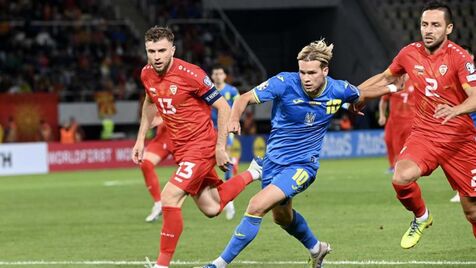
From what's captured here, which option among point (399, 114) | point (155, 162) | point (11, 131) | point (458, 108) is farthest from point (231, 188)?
point (11, 131)

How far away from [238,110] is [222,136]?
102 cm

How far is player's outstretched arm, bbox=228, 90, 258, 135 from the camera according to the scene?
8867 millimetres

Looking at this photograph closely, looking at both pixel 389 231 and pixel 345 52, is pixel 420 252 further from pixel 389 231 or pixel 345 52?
pixel 345 52

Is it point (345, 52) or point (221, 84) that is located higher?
point (221, 84)

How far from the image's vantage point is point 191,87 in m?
10.5

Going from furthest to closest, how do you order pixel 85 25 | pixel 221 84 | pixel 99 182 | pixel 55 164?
pixel 85 25
pixel 55 164
pixel 99 182
pixel 221 84

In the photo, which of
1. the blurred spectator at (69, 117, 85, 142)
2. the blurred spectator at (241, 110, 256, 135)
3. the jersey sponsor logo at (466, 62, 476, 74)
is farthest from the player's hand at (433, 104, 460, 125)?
the blurred spectator at (241, 110, 256, 135)

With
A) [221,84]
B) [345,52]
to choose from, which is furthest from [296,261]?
[345,52]

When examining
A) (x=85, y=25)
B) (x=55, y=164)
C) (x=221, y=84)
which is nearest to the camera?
(x=221, y=84)

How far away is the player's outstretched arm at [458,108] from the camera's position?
8.88 meters

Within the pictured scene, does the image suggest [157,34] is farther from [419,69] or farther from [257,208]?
[419,69]

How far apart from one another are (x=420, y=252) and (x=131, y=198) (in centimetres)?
951

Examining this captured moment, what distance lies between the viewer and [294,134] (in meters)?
Result: 9.53

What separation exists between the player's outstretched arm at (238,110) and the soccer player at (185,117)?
933 millimetres
